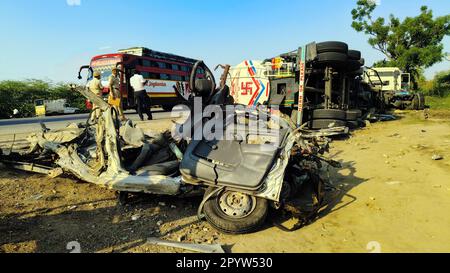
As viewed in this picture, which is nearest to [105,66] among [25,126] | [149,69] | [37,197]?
[149,69]

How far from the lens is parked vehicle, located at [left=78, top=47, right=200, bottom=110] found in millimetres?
15133

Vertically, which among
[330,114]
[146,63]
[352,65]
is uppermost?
[146,63]

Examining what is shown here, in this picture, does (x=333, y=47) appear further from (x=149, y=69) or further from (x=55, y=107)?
(x=55, y=107)

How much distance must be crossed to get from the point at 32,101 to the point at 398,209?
23.4m

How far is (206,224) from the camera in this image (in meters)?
3.60

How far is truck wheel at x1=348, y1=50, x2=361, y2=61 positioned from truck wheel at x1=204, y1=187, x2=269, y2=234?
258 inches

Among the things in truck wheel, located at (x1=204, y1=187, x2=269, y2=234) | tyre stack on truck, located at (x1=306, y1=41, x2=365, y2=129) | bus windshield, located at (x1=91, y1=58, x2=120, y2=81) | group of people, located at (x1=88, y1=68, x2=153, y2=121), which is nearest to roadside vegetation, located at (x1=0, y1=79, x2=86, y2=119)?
bus windshield, located at (x1=91, y1=58, x2=120, y2=81)

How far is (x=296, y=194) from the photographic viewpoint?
13.8 ft

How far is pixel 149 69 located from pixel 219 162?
15038 mm

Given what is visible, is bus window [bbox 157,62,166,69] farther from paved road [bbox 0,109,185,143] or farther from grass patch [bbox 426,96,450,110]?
grass patch [bbox 426,96,450,110]

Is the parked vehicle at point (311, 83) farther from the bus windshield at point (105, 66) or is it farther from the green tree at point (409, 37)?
the green tree at point (409, 37)

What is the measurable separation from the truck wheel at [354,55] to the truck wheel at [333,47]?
38 centimetres

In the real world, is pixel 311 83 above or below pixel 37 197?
above

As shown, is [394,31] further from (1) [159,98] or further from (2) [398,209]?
(2) [398,209]
